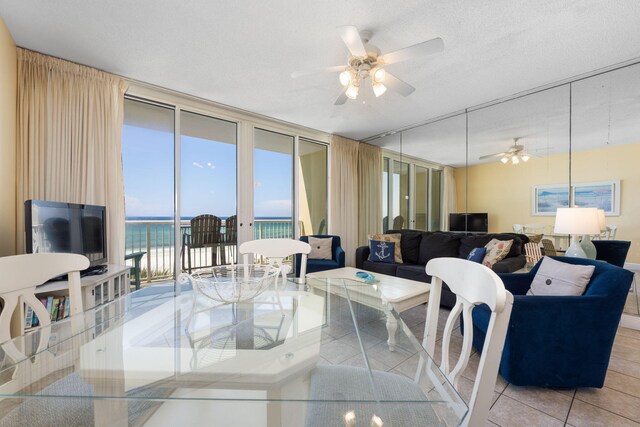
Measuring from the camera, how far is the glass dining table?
0.80m

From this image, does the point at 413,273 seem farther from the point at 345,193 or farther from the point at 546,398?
the point at 345,193

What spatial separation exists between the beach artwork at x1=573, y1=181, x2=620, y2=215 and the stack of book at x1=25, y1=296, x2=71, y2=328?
475 centimetres

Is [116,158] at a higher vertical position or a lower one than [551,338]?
higher

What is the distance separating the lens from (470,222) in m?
3.80

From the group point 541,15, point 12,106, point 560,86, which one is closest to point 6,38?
point 12,106

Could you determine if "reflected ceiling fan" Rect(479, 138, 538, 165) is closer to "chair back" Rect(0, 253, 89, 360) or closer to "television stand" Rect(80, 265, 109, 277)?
"chair back" Rect(0, 253, 89, 360)

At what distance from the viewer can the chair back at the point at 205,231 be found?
3.43 meters

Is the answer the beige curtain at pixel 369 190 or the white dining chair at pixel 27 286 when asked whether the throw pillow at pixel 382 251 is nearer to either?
the beige curtain at pixel 369 190

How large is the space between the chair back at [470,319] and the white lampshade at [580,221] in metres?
2.19

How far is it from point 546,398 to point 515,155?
2960 millimetres

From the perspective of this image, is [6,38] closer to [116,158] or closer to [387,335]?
[116,158]

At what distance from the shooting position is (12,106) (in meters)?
2.10

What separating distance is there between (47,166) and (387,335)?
3057 mm

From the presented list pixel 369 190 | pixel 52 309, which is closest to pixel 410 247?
pixel 369 190
